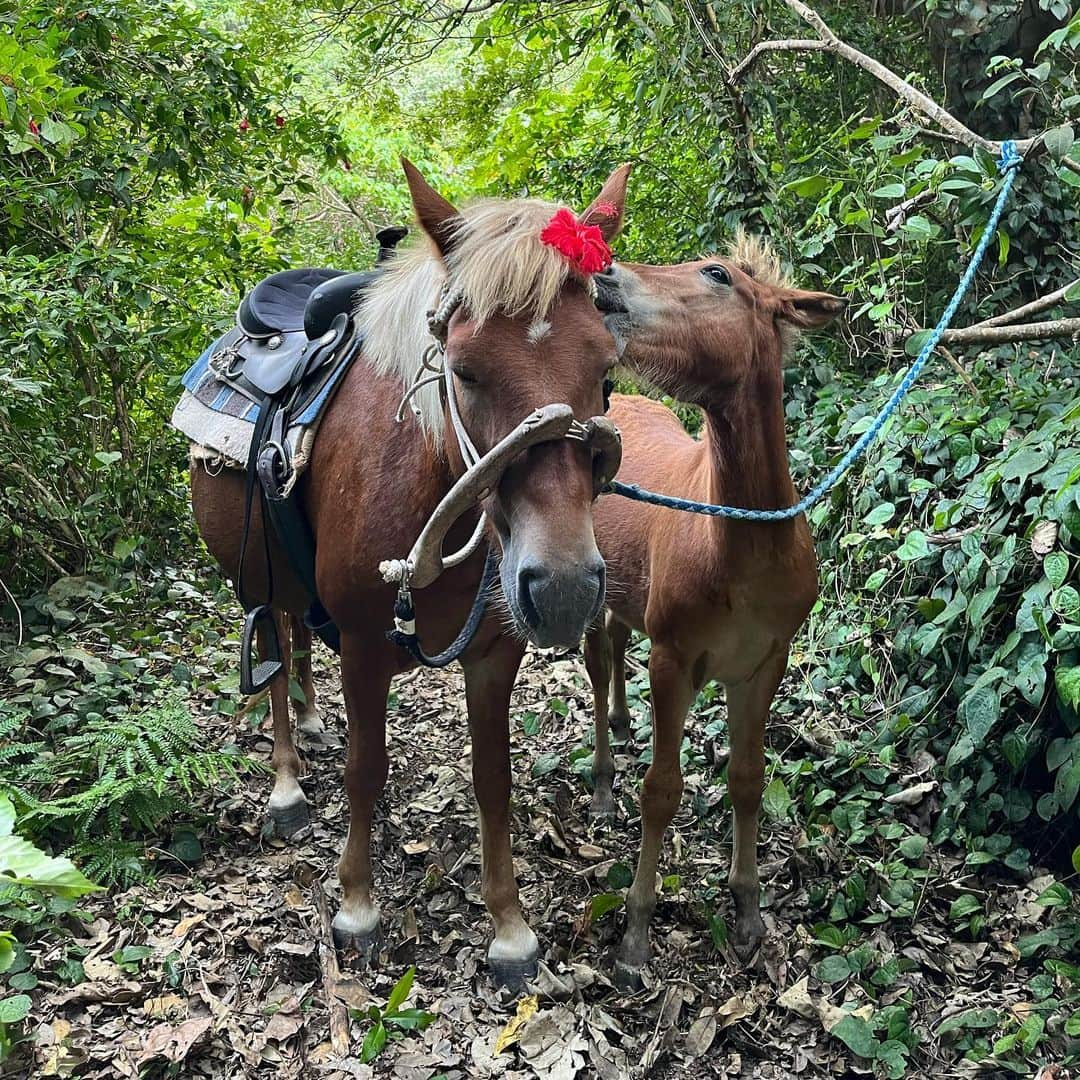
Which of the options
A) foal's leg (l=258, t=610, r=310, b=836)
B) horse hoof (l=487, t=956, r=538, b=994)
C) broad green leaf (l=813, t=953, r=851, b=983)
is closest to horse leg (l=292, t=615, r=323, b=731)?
foal's leg (l=258, t=610, r=310, b=836)

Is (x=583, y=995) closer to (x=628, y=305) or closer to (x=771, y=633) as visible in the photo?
(x=771, y=633)

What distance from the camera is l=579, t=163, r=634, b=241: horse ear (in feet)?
7.72

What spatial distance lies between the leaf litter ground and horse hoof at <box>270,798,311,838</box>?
0.24ft

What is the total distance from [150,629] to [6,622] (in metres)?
0.70

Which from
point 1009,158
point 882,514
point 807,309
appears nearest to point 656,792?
point 882,514

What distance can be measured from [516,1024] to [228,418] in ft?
7.94

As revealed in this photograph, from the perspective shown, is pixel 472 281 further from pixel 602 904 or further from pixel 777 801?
pixel 777 801

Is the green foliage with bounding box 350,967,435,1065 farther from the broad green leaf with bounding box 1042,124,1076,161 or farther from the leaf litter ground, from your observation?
the broad green leaf with bounding box 1042,124,1076,161

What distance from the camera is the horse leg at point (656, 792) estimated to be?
3.07 metres

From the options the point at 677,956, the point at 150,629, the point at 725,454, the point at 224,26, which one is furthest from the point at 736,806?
the point at 224,26

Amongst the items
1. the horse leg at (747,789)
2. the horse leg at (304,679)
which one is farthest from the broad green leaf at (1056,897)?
the horse leg at (304,679)

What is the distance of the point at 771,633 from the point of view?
3021 millimetres

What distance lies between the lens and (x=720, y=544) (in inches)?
116

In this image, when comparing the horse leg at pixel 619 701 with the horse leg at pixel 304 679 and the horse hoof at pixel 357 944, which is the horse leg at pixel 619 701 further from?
the horse hoof at pixel 357 944
